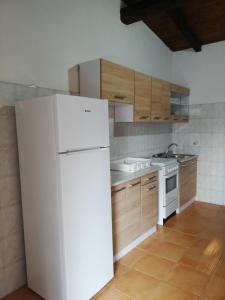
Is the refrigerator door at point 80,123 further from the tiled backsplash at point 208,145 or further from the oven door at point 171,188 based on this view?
the tiled backsplash at point 208,145

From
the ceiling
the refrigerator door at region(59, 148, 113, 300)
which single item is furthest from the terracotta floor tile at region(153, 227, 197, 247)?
the ceiling

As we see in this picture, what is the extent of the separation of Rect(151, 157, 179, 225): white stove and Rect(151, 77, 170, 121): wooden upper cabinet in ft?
2.27

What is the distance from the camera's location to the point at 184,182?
3.81 metres

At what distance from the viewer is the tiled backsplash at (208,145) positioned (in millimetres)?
4066

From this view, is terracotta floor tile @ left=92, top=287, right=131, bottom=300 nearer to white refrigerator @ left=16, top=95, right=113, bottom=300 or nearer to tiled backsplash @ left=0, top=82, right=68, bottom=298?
white refrigerator @ left=16, top=95, right=113, bottom=300

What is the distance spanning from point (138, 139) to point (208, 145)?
1461mm

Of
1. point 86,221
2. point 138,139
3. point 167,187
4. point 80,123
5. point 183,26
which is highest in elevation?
point 183,26

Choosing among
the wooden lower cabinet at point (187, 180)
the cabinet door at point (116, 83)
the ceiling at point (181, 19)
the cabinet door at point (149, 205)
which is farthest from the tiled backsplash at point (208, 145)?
the cabinet door at point (116, 83)

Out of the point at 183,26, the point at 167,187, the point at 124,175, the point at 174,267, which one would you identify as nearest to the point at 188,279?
the point at 174,267

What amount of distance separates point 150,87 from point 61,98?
192cm

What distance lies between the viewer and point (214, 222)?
11.1ft

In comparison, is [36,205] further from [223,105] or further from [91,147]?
[223,105]

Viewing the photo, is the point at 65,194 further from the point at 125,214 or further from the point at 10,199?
the point at 125,214

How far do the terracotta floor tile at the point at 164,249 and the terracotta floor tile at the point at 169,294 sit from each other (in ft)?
1.51
